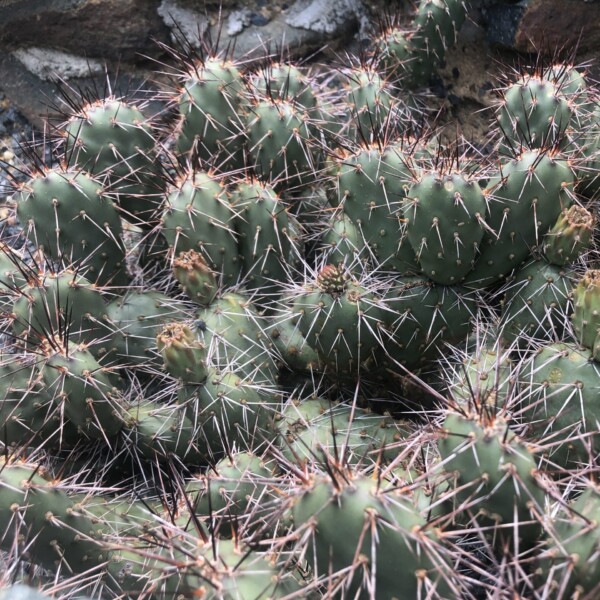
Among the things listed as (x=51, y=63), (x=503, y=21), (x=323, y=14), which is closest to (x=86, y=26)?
(x=51, y=63)

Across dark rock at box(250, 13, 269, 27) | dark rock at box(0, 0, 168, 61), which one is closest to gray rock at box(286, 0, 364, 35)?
dark rock at box(250, 13, 269, 27)

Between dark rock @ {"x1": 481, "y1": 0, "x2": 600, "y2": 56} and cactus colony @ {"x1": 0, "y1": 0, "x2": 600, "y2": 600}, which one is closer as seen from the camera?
cactus colony @ {"x1": 0, "y1": 0, "x2": 600, "y2": 600}

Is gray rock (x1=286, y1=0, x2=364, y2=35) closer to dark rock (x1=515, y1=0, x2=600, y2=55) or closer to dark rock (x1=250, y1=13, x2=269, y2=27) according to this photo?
dark rock (x1=250, y1=13, x2=269, y2=27)

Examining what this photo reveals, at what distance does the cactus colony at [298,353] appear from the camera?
137 cm

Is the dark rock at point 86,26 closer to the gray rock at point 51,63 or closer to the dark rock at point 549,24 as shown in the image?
the gray rock at point 51,63

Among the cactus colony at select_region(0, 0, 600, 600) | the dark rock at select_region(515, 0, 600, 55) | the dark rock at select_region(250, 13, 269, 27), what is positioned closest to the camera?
the cactus colony at select_region(0, 0, 600, 600)

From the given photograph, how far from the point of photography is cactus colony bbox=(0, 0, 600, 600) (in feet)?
4.49

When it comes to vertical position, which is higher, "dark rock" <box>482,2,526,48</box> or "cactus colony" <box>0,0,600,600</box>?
"dark rock" <box>482,2,526,48</box>

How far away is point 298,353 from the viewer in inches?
87.9

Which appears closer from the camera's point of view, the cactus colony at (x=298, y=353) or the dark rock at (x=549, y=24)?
the cactus colony at (x=298, y=353)

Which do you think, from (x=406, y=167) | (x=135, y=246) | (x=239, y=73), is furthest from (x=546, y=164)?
(x=135, y=246)

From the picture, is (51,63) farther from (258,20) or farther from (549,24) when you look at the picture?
(549,24)

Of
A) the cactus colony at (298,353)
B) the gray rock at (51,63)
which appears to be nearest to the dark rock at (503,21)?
the cactus colony at (298,353)

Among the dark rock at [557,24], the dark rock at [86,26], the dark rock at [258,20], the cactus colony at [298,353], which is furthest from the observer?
the dark rock at [258,20]
